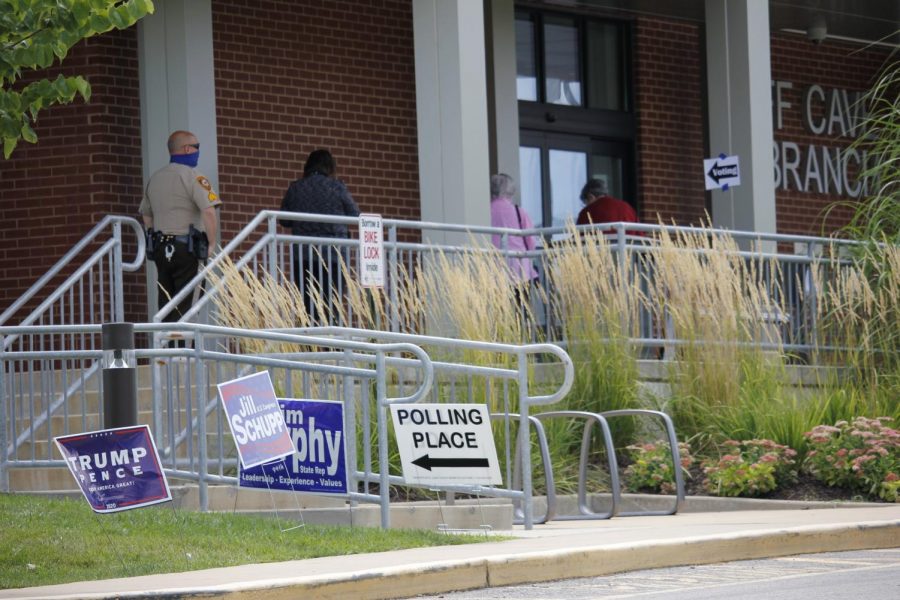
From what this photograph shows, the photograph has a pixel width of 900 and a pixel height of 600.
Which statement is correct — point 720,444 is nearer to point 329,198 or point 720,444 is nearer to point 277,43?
point 329,198

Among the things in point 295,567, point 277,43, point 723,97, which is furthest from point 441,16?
point 295,567

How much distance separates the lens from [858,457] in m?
11.8

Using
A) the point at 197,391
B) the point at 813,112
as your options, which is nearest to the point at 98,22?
the point at 197,391

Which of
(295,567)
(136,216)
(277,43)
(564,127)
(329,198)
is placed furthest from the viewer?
(564,127)

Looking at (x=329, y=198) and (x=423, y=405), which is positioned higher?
(x=329, y=198)

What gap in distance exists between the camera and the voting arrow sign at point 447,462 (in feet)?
31.6

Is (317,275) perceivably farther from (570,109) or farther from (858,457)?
(570,109)

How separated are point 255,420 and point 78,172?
22.6ft

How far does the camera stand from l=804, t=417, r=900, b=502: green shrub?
38.5 feet

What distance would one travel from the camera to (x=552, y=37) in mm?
19406

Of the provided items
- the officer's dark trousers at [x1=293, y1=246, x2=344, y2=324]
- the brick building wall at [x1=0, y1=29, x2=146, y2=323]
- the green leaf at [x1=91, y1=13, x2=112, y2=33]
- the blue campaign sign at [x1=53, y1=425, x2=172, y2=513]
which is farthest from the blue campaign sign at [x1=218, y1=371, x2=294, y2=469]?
the brick building wall at [x1=0, y1=29, x2=146, y2=323]

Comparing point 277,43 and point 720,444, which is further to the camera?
point 277,43

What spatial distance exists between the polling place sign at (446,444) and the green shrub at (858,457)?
3326 mm

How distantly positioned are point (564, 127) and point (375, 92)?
2.81 m
